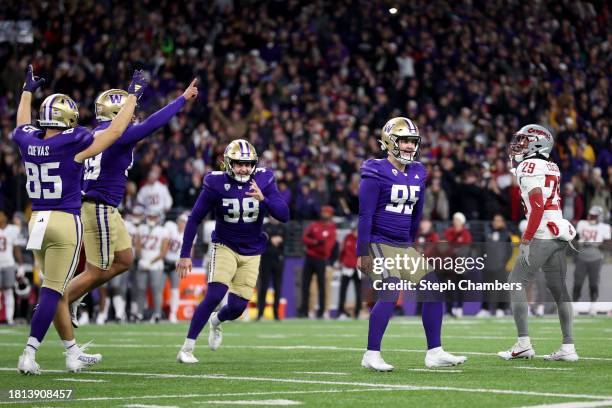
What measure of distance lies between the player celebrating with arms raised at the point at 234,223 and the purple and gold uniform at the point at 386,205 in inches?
55.1

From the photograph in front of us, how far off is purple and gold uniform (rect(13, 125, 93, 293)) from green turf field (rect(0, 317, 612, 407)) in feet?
2.78

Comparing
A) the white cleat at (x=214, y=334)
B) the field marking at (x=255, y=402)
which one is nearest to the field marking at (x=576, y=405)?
the field marking at (x=255, y=402)

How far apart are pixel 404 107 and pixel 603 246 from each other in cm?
729

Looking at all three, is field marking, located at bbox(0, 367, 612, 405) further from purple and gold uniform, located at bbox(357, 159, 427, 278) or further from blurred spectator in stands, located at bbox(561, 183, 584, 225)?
blurred spectator in stands, located at bbox(561, 183, 584, 225)

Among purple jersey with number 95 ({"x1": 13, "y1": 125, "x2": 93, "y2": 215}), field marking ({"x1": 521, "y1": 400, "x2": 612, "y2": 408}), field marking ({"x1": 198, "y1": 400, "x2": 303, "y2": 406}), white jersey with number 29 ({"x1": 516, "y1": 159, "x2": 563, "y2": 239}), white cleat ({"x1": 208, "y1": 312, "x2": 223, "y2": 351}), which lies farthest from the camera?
white cleat ({"x1": 208, "y1": 312, "x2": 223, "y2": 351})

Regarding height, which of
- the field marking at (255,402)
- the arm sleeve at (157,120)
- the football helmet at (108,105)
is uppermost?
the football helmet at (108,105)

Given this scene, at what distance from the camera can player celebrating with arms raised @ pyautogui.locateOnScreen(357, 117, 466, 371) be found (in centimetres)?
945

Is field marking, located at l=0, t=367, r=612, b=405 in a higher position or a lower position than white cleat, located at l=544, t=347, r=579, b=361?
lower

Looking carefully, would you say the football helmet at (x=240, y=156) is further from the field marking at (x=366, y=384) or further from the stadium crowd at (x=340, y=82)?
the stadium crowd at (x=340, y=82)

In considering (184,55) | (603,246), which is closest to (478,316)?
(603,246)

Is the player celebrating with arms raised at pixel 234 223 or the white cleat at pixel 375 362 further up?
the player celebrating with arms raised at pixel 234 223

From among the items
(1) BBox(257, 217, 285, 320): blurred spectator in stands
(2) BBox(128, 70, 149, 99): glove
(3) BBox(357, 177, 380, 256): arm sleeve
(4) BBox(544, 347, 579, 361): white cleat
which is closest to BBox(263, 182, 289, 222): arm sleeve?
(3) BBox(357, 177, 380, 256): arm sleeve

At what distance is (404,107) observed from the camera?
26.5m

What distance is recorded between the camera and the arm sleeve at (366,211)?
9414mm
